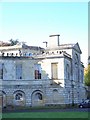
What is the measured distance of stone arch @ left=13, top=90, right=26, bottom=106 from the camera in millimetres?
52344

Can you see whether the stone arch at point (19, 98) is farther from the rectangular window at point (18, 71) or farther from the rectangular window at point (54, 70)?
the rectangular window at point (54, 70)

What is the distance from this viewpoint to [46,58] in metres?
54.4

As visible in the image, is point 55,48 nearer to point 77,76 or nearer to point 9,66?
point 77,76

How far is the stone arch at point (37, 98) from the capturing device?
52844mm

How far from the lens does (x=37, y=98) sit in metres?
53.2

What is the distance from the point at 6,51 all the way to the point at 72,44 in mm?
11328

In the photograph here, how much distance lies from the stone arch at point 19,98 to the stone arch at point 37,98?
1344 mm

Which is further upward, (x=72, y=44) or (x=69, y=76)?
(x=72, y=44)

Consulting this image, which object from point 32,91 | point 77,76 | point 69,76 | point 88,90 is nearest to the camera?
point 32,91

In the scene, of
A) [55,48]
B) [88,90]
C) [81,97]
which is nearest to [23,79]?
[55,48]

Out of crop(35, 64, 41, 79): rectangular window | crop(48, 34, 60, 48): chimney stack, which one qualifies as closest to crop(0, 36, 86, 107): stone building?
crop(35, 64, 41, 79): rectangular window

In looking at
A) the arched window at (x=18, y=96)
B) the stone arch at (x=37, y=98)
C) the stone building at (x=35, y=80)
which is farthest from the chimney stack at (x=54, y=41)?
the arched window at (x=18, y=96)

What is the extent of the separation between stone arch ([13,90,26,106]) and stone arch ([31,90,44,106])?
1.34m

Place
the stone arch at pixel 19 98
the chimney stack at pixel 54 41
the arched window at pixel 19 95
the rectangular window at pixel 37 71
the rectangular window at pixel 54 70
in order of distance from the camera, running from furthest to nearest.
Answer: the chimney stack at pixel 54 41, the rectangular window at pixel 37 71, the rectangular window at pixel 54 70, the arched window at pixel 19 95, the stone arch at pixel 19 98
